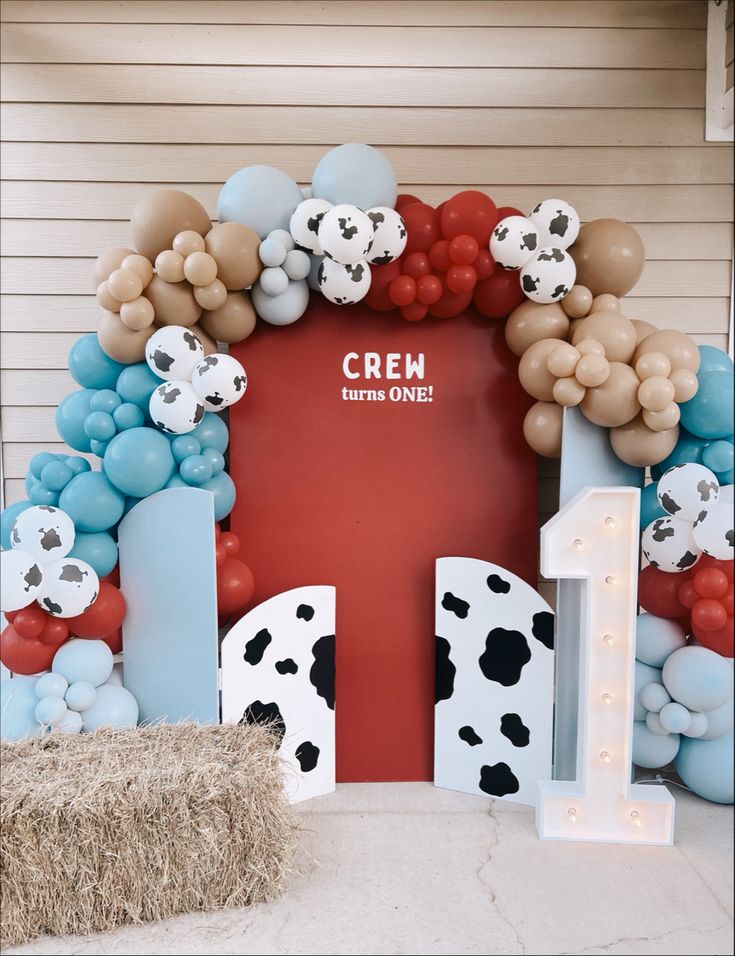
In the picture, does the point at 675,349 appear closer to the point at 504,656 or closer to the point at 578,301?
the point at 578,301

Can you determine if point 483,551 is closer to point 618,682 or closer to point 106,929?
point 618,682

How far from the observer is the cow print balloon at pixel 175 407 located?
2320mm

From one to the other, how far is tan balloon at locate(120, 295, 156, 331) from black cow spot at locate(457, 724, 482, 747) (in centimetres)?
168

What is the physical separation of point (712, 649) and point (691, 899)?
745 millimetres

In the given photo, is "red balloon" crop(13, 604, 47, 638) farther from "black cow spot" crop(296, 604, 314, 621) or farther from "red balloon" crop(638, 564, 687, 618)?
"red balloon" crop(638, 564, 687, 618)

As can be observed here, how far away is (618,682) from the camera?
240cm

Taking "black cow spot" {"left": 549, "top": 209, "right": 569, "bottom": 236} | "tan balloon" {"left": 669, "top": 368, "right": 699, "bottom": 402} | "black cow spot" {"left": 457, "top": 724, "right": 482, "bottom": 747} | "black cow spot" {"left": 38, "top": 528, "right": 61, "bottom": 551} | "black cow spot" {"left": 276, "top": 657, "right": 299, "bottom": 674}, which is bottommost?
"black cow spot" {"left": 457, "top": 724, "right": 482, "bottom": 747}

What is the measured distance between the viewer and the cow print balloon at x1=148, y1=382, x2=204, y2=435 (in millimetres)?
2320

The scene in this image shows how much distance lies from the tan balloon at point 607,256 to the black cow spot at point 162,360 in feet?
4.38

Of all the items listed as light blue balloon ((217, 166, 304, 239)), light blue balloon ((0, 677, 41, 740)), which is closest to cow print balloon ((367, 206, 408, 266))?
light blue balloon ((217, 166, 304, 239))

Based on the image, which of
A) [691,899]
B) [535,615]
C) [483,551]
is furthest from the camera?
[483,551]

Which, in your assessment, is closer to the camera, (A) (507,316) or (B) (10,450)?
(A) (507,316)

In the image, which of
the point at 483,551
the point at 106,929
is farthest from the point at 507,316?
the point at 106,929

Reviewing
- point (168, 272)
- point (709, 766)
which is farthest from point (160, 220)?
point (709, 766)
